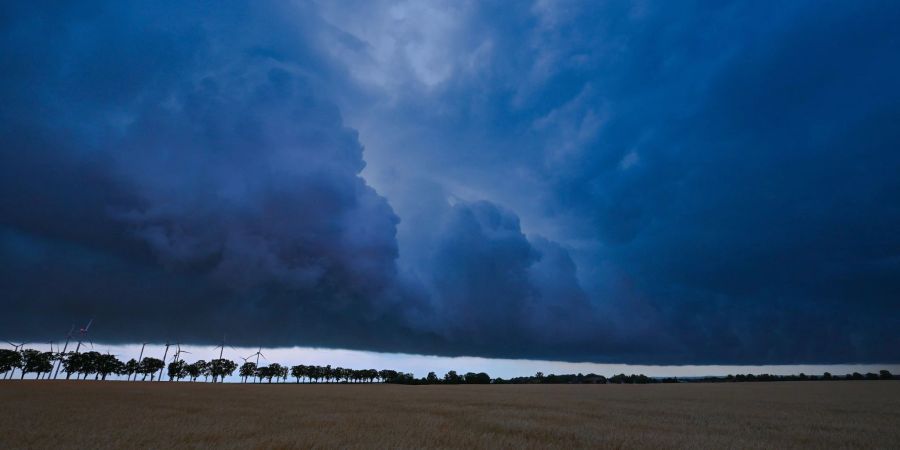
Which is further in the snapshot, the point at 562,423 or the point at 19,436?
the point at 562,423

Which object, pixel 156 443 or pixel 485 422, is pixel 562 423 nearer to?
pixel 485 422

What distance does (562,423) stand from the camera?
32438 millimetres

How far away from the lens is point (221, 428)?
2714 cm

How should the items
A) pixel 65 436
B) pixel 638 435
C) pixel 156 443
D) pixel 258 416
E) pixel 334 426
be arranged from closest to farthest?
pixel 156 443 < pixel 65 436 < pixel 638 435 < pixel 334 426 < pixel 258 416

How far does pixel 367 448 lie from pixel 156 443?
11299 millimetres

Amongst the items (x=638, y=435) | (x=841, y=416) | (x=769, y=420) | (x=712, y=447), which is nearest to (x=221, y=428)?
(x=638, y=435)

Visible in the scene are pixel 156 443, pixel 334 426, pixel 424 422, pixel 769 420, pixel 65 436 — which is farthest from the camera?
pixel 769 420

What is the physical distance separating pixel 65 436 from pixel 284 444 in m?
13.2

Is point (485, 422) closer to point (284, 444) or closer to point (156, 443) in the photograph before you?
point (284, 444)

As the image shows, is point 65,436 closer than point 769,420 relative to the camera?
Yes

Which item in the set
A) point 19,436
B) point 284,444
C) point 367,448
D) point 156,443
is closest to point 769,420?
point 367,448

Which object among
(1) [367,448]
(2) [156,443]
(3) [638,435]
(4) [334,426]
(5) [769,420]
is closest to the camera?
(1) [367,448]

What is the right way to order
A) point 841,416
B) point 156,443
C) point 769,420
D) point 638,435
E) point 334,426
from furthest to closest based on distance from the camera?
point 841,416, point 769,420, point 334,426, point 638,435, point 156,443

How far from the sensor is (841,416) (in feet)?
136
